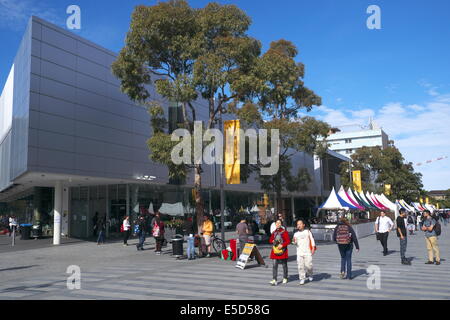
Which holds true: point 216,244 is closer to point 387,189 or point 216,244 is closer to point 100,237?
point 100,237

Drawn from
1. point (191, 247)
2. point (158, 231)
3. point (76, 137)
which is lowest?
point (191, 247)

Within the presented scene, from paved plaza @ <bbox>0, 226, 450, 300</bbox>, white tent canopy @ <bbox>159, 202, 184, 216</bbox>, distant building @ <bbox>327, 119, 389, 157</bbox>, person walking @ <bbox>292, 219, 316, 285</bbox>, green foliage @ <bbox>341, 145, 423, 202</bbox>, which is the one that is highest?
distant building @ <bbox>327, 119, 389, 157</bbox>

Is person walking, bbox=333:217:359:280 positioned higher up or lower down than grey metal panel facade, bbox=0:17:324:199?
lower down

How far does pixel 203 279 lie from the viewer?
36.3 feet

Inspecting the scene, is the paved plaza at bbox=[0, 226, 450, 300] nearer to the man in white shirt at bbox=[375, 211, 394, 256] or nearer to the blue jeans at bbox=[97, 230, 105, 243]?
the man in white shirt at bbox=[375, 211, 394, 256]

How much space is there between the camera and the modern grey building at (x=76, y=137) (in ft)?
68.4

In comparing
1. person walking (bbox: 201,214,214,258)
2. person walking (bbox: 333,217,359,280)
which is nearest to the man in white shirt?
person walking (bbox: 333,217,359,280)

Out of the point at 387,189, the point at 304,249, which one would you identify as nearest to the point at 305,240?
the point at 304,249

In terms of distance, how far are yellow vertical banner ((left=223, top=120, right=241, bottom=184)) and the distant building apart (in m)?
81.7

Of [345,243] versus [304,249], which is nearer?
[304,249]

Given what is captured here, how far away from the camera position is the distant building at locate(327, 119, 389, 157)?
96.5 metres

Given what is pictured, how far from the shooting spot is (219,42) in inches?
680

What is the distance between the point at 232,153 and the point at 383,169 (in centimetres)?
4217
